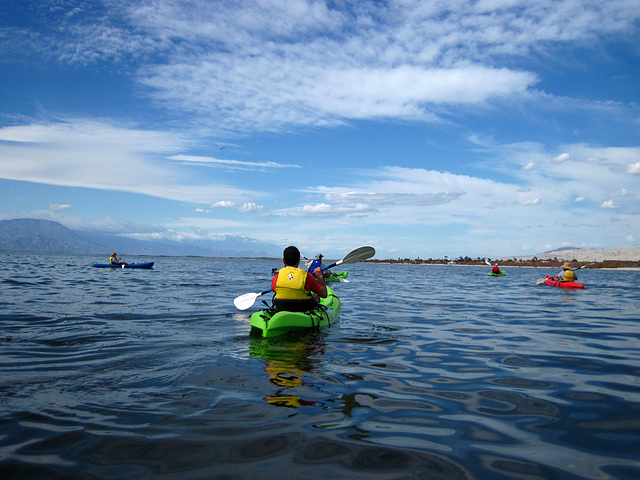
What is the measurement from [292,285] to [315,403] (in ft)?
14.6

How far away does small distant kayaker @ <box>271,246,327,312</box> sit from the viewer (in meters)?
9.01

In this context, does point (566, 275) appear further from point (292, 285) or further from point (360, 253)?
point (292, 285)

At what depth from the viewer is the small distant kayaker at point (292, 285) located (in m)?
9.01

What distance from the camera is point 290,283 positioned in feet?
29.6

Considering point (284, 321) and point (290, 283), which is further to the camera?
point (290, 283)

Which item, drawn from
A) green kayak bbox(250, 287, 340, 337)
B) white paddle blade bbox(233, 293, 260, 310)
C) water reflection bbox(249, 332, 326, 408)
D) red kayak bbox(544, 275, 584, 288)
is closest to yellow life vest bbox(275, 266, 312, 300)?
green kayak bbox(250, 287, 340, 337)

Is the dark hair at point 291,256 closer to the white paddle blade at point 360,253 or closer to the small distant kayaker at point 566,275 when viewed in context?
the white paddle blade at point 360,253

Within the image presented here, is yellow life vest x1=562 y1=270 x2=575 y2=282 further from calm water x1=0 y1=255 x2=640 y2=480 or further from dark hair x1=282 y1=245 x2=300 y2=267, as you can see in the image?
dark hair x1=282 y1=245 x2=300 y2=267

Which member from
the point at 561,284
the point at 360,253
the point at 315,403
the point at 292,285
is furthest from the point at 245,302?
the point at 561,284

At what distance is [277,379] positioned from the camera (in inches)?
223

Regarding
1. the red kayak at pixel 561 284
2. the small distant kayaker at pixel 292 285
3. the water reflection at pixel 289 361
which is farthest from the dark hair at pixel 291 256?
the red kayak at pixel 561 284

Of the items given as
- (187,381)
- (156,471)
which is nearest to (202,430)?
(156,471)

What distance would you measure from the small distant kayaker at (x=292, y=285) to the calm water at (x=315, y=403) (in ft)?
2.77

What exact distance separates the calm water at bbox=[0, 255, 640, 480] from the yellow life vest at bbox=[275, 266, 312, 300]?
100 cm
